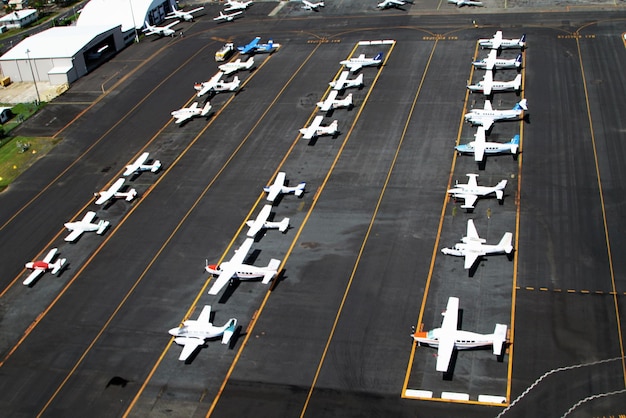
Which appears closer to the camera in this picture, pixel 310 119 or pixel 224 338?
pixel 224 338

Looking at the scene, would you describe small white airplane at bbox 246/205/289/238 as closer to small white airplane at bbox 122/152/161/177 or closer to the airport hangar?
small white airplane at bbox 122/152/161/177

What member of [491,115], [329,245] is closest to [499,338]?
[329,245]

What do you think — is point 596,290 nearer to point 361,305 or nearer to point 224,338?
point 361,305

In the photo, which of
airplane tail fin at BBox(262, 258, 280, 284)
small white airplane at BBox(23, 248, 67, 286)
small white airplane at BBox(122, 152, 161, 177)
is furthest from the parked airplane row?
small white airplane at BBox(23, 248, 67, 286)

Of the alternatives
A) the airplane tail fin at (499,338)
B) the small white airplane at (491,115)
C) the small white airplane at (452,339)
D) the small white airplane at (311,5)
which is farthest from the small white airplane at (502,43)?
the small white airplane at (452,339)

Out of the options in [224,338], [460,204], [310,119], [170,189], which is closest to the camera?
[224,338]

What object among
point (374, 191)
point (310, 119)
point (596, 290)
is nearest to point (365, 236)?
point (374, 191)
